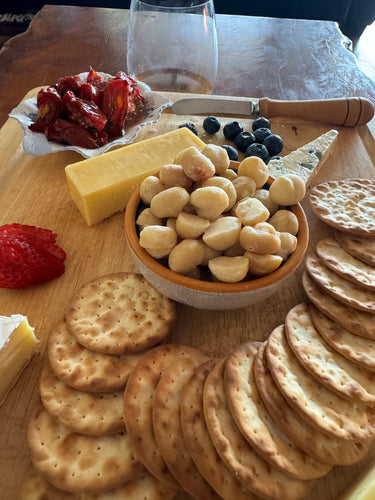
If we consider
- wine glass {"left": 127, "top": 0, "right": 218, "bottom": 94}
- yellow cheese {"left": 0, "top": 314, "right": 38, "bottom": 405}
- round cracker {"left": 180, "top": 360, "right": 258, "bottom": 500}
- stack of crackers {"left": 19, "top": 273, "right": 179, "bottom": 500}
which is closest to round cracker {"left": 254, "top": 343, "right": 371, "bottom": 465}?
round cracker {"left": 180, "top": 360, "right": 258, "bottom": 500}

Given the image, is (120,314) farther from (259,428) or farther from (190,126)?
(190,126)

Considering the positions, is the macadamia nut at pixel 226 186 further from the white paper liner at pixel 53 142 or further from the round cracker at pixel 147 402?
the white paper liner at pixel 53 142

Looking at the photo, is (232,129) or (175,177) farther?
(232,129)

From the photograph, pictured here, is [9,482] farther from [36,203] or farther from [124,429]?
[36,203]

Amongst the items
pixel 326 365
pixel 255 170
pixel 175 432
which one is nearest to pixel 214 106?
pixel 255 170

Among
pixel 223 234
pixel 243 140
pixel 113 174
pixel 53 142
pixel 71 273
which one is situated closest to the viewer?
pixel 223 234

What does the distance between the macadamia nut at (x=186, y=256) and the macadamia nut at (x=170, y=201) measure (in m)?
0.07

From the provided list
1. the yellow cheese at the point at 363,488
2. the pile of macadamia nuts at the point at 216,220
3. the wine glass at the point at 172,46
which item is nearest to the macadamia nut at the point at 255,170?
the pile of macadamia nuts at the point at 216,220

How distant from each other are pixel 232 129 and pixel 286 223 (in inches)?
25.5

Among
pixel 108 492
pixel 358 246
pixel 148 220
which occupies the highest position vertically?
pixel 148 220

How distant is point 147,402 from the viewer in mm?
637

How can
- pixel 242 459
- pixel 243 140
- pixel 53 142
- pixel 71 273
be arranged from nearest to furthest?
pixel 242 459, pixel 71 273, pixel 53 142, pixel 243 140

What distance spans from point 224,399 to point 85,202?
0.58m

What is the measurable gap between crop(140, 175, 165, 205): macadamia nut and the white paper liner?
374 millimetres
